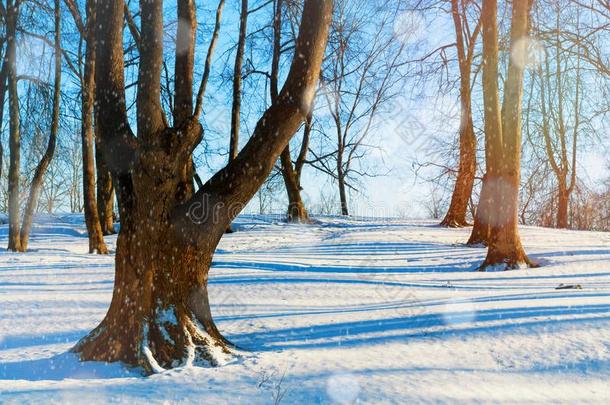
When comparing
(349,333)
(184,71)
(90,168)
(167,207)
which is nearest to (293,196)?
(90,168)

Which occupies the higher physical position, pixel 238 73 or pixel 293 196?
pixel 238 73

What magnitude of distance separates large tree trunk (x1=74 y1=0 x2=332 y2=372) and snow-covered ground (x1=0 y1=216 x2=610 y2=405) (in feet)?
1.11

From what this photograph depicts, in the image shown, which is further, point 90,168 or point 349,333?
point 90,168

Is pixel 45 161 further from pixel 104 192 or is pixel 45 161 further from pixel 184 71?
pixel 184 71

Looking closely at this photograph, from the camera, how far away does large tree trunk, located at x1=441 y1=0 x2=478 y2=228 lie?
14938mm

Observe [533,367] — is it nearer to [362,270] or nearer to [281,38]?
[362,270]

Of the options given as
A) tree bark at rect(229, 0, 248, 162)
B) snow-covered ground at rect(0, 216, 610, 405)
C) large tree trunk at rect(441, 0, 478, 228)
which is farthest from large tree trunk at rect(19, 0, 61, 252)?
large tree trunk at rect(441, 0, 478, 228)

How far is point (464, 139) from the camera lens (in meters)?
15.2

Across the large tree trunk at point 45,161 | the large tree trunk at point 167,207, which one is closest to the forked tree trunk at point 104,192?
the large tree trunk at point 45,161

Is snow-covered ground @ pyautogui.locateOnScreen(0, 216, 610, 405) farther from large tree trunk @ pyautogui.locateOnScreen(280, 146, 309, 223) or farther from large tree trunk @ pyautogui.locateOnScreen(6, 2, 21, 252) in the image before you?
large tree trunk @ pyautogui.locateOnScreen(280, 146, 309, 223)

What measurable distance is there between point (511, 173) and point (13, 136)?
11.1m

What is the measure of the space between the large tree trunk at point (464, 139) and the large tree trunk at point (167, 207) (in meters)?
11.4

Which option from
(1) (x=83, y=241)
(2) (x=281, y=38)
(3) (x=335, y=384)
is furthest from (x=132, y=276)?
(2) (x=281, y=38)

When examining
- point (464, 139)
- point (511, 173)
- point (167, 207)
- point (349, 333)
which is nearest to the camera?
point (167, 207)
